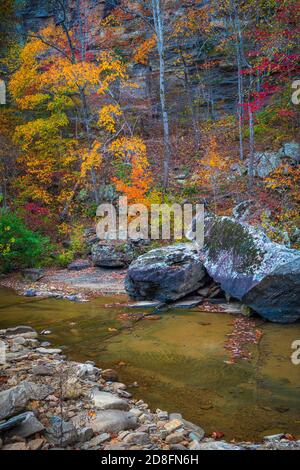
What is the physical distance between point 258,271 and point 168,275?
266 centimetres

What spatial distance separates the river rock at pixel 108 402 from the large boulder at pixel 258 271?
4.98m

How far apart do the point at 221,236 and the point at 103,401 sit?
6.77m

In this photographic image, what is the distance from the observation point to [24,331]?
861 cm

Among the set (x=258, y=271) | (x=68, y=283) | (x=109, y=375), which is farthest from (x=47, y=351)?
(x=68, y=283)

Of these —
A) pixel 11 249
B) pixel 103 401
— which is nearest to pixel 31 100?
pixel 11 249

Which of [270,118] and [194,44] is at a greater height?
[194,44]

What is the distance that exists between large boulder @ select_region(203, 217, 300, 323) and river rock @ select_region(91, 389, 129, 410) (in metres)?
4.98

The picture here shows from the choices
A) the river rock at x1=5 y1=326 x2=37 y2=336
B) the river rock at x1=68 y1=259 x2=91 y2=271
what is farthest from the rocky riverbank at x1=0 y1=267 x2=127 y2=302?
the river rock at x1=5 y1=326 x2=37 y2=336

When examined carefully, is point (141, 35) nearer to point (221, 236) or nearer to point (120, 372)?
point (221, 236)

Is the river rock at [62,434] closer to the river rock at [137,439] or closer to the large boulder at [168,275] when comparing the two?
the river rock at [137,439]

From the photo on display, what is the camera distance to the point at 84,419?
4.61 metres

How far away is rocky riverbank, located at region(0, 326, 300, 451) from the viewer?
3990mm

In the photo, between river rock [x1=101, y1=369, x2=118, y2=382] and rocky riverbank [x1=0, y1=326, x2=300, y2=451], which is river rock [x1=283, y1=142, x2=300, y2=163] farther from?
rocky riverbank [x1=0, y1=326, x2=300, y2=451]

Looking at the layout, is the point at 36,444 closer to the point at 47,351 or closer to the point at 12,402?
the point at 12,402
